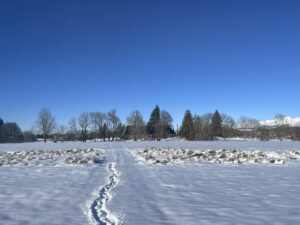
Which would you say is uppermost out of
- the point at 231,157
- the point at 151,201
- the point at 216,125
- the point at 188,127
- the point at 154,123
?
the point at 154,123

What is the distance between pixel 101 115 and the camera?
12569 cm

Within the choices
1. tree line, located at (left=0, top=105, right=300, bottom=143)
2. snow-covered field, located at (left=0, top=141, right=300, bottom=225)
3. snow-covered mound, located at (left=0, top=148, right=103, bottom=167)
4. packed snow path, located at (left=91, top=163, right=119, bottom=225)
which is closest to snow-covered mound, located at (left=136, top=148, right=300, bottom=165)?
snow-covered mound, located at (left=0, top=148, right=103, bottom=167)

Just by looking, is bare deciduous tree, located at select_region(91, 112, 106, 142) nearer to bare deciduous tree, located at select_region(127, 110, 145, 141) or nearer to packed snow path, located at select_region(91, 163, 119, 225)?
bare deciduous tree, located at select_region(127, 110, 145, 141)

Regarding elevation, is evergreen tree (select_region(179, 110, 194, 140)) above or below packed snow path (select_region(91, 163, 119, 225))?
above

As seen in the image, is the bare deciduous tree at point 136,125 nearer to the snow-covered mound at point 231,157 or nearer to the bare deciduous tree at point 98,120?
the bare deciduous tree at point 98,120

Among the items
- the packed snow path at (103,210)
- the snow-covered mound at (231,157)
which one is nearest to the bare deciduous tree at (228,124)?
the snow-covered mound at (231,157)

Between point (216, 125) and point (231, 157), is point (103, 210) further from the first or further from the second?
point (216, 125)

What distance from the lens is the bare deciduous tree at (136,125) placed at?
111m

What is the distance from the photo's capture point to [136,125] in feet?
371

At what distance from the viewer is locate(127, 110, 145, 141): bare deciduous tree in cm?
11062

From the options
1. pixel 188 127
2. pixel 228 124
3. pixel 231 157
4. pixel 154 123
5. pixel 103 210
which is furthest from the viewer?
pixel 228 124

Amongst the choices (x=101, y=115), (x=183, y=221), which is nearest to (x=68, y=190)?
(x=183, y=221)

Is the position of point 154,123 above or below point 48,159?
above

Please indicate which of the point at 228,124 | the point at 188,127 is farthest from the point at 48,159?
the point at 228,124
